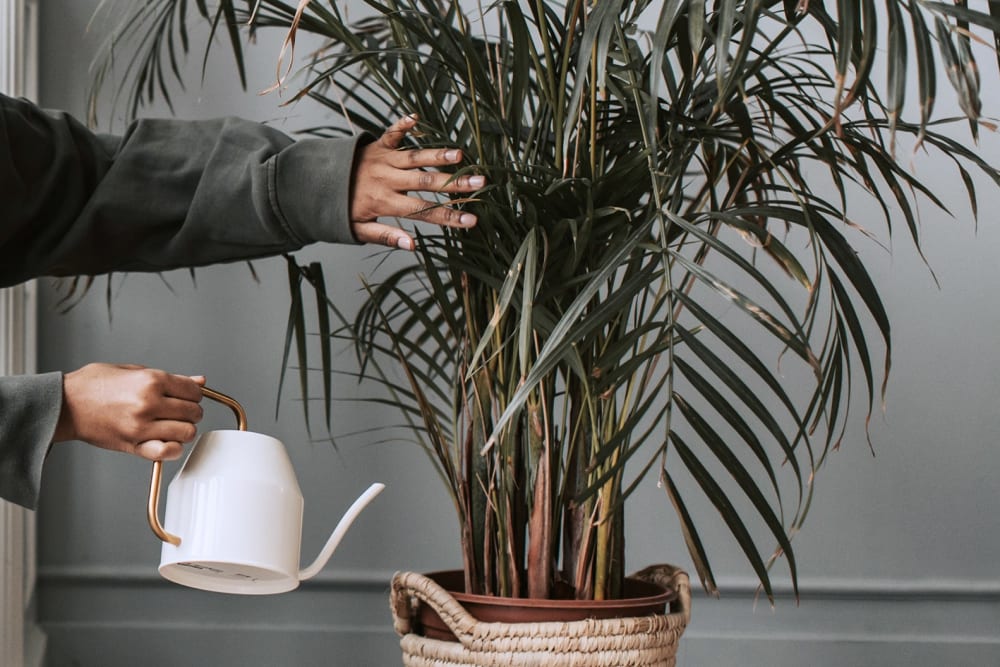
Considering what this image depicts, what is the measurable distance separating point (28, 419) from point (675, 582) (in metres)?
0.65

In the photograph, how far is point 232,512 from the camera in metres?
0.67

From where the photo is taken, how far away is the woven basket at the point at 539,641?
0.84 m

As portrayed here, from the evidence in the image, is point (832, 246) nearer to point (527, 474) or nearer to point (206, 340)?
point (527, 474)

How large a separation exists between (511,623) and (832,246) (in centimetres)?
45

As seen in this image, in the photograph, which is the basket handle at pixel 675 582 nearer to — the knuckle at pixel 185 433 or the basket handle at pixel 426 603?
the basket handle at pixel 426 603

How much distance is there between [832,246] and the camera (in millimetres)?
829

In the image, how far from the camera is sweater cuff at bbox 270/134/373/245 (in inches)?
32.7

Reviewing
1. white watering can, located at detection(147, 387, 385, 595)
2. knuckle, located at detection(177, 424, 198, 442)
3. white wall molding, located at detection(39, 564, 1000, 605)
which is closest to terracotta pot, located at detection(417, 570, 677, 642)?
white watering can, located at detection(147, 387, 385, 595)

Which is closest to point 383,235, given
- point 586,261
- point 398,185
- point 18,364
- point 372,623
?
point 398,185

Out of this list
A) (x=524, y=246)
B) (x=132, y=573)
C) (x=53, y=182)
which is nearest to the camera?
(x=524, y=246)

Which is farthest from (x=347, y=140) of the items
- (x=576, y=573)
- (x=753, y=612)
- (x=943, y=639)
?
(x=943, y=639)

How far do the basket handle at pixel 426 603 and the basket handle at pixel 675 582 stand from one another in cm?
22

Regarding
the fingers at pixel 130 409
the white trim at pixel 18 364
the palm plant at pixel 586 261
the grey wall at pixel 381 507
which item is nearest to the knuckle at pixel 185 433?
the fingers at pixel 130 409

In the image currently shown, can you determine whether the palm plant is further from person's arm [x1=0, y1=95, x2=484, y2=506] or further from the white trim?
the white trim
